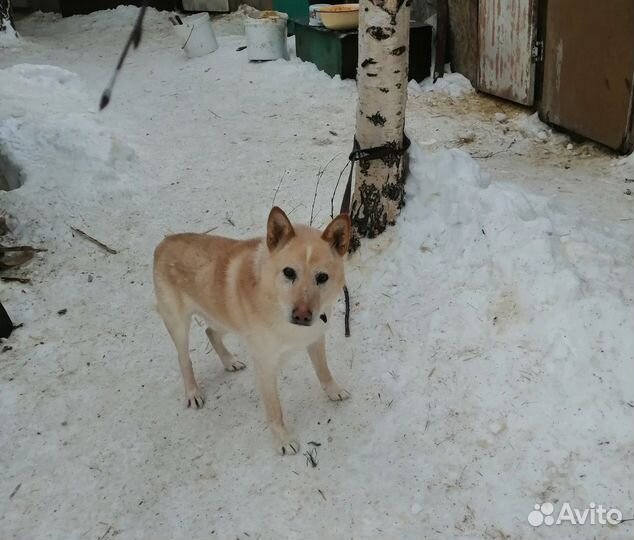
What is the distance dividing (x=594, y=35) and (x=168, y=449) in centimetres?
518

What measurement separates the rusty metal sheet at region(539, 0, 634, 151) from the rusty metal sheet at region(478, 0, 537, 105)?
28 centimetres

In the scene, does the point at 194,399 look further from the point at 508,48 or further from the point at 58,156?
the point at 508,48

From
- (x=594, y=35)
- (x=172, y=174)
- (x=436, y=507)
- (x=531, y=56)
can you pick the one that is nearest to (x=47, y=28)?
A: (x=172, y=174)

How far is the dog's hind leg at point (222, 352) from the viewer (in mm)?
3768

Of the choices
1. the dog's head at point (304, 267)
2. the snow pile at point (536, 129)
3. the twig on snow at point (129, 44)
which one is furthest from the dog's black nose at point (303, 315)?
the snow pile at point (536, 129)

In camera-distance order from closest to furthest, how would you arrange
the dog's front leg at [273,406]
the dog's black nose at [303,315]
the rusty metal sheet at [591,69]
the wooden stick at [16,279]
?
the dog's black nose at [303,315] < the dog's front leg at [273,406] < the wooden stick at [16,279] < the rusty metal sheet at [591,69]

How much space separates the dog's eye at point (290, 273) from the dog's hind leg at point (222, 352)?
3.44 ft

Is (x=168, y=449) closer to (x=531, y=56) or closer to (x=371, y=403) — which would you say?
(x=371, y=403)

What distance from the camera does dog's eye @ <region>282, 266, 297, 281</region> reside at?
2.85m

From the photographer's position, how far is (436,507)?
2.84 metres

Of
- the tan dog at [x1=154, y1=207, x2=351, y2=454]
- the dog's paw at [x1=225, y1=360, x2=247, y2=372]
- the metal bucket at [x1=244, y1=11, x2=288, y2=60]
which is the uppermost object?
the metal bucket at [x1=244, y1=11, x2=288, y2=60]

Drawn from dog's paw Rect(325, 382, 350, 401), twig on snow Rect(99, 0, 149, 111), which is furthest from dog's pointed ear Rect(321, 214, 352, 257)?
twig on snow Rect(99, 0, 149, 111)

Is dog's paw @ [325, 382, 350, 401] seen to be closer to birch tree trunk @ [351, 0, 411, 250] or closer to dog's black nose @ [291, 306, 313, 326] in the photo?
dog's black nose @ [291, 306, 313, 326]

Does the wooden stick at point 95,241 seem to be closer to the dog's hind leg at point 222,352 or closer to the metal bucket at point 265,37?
the dog's hind leg at point 222,352
